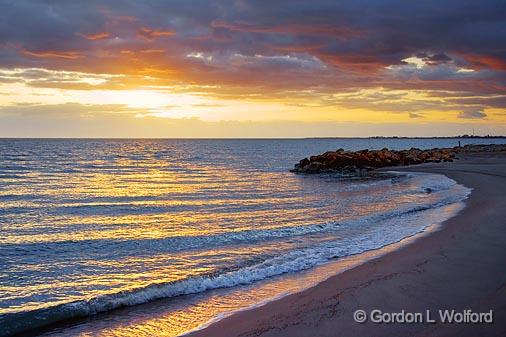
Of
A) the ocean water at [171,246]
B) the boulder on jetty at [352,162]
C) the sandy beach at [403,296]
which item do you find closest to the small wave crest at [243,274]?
the ocean water at [171,246]

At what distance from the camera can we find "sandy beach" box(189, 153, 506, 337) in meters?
7.07

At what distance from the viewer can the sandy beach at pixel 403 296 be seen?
23.2 ft

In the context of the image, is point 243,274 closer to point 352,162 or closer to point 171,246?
point 171,246

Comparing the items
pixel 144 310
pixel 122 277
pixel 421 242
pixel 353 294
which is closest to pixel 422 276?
pixel 353 294

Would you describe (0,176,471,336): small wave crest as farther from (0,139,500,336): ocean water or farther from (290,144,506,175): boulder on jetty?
(290,144,506,175): boulder on jetty

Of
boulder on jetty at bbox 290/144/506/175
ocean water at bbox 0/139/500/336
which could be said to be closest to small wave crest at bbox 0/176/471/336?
ocean water at bbox 0/139/500/336

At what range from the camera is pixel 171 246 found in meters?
14.2

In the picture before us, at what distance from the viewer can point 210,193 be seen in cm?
2833

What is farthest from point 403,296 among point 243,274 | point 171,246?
point 171,246

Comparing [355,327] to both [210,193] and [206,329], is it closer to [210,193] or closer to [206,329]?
[206,329]

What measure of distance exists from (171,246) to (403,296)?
760cm

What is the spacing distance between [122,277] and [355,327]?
5.87m

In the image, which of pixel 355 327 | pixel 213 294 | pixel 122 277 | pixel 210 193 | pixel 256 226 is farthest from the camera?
pixel 210 193

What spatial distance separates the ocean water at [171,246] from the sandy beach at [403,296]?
85 cm
